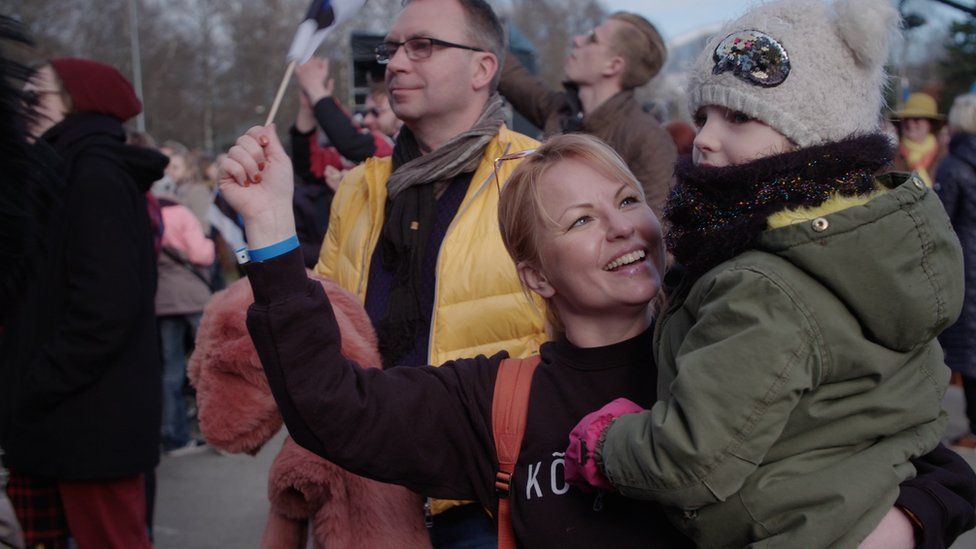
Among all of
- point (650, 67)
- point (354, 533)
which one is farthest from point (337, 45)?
point (354, 533)

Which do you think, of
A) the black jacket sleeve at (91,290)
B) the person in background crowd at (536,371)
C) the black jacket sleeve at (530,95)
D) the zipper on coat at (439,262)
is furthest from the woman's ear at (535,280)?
the black jacket sleeve at (530,95)

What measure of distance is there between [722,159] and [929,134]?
7.09 meters

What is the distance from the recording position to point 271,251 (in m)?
1.82

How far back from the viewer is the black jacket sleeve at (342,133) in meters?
4.43

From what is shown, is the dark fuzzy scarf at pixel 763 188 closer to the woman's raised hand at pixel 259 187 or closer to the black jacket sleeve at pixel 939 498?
the black jacket sleeve at pixel 939 498

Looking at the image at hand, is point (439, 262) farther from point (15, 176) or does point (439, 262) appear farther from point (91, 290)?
point (91, 290)

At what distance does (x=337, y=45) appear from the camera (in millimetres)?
38688

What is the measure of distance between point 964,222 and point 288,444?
5.37 meters

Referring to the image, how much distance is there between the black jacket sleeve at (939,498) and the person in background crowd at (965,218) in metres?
4.80

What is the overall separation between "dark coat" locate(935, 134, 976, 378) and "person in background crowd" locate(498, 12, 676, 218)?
255 cm

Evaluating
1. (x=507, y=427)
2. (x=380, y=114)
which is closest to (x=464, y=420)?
(x=507, y=427)

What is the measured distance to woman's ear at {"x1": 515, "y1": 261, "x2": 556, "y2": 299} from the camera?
2.15 m

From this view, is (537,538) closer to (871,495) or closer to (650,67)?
(871,495)

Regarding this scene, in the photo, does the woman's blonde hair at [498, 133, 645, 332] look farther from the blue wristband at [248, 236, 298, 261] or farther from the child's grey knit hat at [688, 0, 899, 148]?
the blue wristband at [248, 236, 298, 261]
